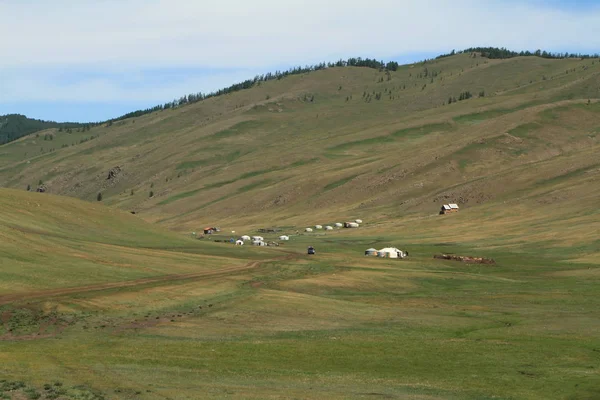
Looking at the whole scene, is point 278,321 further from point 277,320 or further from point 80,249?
point 80,249

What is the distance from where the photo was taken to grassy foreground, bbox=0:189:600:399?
159 ft

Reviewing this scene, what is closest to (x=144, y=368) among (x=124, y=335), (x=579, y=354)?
(x=124, y=335)

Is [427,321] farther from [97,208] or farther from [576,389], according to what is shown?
[97,208]

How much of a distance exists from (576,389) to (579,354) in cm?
1126

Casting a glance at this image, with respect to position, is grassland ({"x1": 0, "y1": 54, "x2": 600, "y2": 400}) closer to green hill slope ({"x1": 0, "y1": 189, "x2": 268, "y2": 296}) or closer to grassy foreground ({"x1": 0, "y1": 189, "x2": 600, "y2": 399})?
grassy foreground ({"x1": 0, "y1": 189, "x2": 600, "y2": 399})

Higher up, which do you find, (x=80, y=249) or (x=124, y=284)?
(x=80, y=249)

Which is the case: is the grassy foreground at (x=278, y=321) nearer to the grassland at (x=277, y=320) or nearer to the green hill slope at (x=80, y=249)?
the grassland at (x=277, y=320)

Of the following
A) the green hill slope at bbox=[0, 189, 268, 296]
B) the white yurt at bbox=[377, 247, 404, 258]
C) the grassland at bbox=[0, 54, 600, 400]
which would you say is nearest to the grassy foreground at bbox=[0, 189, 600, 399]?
the grassland at bbox=[0, 54, 600, 400]

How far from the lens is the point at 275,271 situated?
111500mm

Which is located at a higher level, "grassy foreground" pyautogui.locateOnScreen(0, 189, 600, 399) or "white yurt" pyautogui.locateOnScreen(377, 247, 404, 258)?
"grassy foreground" pyautogui.locateOnScreen(0, 189, 600, 399)

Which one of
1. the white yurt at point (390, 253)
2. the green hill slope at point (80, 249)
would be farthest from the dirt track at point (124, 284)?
the white yurt at point (390, 253)

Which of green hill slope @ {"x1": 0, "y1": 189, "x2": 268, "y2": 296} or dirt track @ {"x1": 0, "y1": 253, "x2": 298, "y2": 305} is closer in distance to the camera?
dirt track @ {"x1": 0, "y1": 253, "x2": 298, "y2": 305}

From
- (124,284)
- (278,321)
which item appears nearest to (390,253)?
(124,284)

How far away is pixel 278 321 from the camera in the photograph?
73125 millimetres
